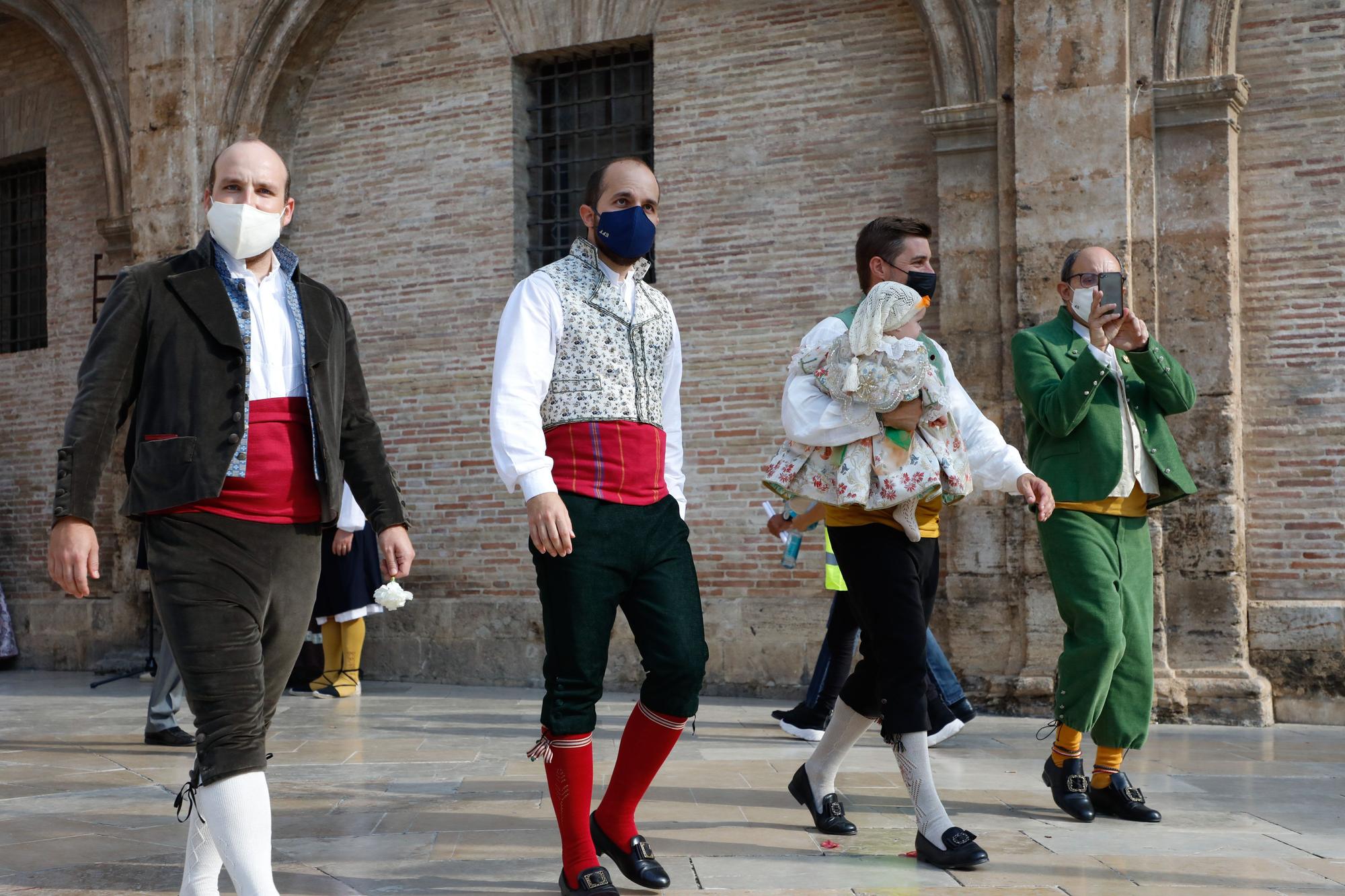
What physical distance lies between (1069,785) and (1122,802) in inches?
7.2

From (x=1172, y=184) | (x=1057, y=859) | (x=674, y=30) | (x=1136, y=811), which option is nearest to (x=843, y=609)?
(x=1136, y=811)

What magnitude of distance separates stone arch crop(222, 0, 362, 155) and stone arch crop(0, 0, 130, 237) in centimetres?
122

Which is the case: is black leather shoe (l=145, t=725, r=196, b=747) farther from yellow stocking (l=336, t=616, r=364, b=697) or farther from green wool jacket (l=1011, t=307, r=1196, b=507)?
green wool jacket (l=1011, t=307, r=1196, b=507)

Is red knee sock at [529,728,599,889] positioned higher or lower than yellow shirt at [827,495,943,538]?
lower

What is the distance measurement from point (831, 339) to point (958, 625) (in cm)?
448

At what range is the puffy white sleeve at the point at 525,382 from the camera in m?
3.44

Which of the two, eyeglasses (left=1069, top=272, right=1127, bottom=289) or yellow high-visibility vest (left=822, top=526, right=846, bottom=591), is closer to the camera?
eyeglasses (left=1069, top=272, right=1127, bottom=289)

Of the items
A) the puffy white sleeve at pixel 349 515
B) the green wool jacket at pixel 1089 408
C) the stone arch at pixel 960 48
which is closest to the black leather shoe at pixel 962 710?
the green wool jacket at pixel 1089 408

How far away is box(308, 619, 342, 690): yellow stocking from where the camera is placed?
9.05 m

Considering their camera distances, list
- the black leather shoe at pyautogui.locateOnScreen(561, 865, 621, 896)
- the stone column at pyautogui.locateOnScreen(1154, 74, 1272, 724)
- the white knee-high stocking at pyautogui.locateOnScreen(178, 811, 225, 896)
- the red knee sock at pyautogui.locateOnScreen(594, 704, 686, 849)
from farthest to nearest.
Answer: the stone column at pyautogui.locateOnScreen(1154, 74, 1272, 724), the red knee sock at pyautogui.locateOnScreen(594, 704, 686, 849), the black leather shoe at pyautogui.locateOnScreen(561, 865, 621, 896), the white knee-high stocking at pyautogui.locateOnScreen(178, 811, 225, 896)

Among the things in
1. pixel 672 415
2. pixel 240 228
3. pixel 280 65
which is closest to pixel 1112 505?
pixel 672 415

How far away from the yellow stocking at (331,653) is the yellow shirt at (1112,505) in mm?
5674

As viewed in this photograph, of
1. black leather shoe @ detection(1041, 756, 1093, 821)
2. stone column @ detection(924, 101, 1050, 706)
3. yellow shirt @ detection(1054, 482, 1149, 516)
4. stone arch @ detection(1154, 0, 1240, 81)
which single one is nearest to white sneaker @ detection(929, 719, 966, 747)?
black leather shoe @ detection(1041, 756, 1093, 821)

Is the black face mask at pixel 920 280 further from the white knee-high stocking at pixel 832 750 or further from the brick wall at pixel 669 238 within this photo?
the brick wall at pixel 669 238
